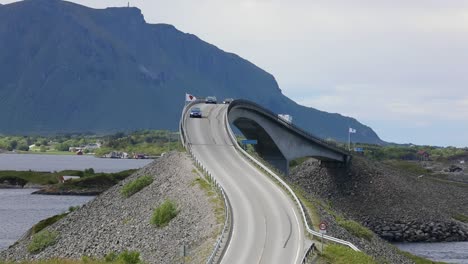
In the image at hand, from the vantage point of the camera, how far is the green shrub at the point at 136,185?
72.4 metres

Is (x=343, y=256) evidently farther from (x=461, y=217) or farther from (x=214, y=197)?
(x=461, y=217)

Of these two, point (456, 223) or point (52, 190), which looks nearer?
point (456, 223)

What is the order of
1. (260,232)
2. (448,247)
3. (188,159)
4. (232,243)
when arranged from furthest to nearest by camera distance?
(448,247) → (188,159) → (260,232) → (232,243)

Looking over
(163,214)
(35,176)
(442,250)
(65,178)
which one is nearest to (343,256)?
(163,214)

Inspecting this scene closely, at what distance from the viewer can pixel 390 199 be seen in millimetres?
118688

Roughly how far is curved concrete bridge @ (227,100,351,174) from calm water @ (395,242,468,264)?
939 inches

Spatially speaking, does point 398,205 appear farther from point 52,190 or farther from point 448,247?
point 52,190

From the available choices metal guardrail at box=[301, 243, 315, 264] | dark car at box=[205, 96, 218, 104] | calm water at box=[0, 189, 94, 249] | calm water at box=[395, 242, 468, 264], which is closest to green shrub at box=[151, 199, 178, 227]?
metal guardrail at box=[301, 243, 315, 264]

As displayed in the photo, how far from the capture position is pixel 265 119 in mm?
111500

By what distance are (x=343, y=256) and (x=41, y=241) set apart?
30518 mm

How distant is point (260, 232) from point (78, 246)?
16470mm

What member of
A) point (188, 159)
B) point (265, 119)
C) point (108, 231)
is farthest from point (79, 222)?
point (265, 119)

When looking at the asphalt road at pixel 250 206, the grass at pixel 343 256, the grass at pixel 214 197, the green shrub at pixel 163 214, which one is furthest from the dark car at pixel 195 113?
the grass at pixel 343 256

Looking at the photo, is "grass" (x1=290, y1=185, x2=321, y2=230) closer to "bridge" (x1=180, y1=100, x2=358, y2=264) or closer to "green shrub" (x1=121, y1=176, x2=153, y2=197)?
"bridge" (x1=180, y1=100, x2=358, y2=264)
